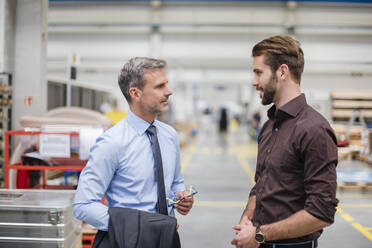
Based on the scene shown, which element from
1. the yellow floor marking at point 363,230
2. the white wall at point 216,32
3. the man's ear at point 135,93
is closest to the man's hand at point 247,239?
the man's ear at point 135,93

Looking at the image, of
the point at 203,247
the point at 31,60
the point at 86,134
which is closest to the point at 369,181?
the point at 203,247

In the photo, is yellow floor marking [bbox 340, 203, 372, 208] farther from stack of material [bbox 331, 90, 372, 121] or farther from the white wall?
stack of material [bbox 331, 90, 372, 121]

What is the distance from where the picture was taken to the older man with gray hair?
1814mm

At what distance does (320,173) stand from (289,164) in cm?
15

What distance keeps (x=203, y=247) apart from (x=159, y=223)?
9.60 feet

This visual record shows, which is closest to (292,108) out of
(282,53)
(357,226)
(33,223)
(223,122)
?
(282,53)

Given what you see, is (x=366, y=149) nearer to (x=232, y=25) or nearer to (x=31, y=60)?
(x=232, y=25)

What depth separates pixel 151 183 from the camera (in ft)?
6.39

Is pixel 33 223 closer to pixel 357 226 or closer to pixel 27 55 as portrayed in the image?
pixel 27 55

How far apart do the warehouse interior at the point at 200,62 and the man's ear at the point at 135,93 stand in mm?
2391

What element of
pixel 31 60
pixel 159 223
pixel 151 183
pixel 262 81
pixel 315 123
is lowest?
pixel 159 223

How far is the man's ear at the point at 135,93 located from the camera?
6.46ft

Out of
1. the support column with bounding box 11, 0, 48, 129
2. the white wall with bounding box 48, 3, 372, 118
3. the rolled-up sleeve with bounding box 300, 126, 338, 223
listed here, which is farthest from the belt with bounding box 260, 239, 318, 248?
the white wall with bounding box 48, 3, 372, 118

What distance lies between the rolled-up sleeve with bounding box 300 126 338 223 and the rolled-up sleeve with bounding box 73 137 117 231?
0.95 metres
